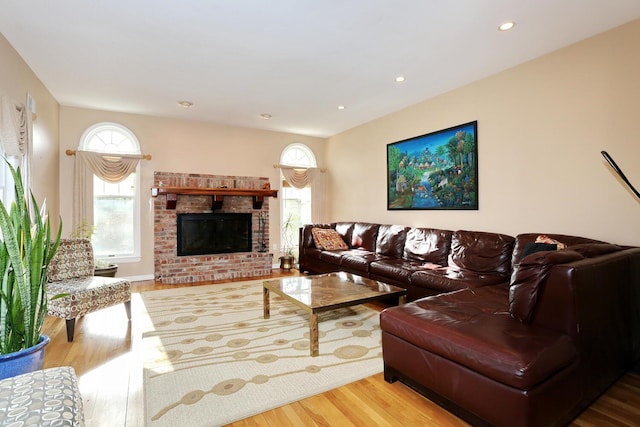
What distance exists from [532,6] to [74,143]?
590 cm

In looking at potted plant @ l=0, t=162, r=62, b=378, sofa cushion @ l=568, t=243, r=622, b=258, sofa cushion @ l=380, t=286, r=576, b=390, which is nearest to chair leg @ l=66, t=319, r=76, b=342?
potted plant @ l=0, t=162, r=62, b=378

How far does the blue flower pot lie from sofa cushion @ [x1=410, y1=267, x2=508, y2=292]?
9.97ft

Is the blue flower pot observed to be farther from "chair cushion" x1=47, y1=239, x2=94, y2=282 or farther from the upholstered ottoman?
"chair cushion" x1=47, y1=239, x2=94, y2=282

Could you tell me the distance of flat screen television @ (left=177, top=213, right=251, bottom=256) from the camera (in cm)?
542

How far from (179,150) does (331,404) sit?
4.93m

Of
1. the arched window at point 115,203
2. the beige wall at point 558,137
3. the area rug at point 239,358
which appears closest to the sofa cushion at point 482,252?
the beige wall at point 558,137

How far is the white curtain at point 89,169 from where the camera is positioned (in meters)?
4.76

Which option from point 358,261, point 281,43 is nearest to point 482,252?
point 358,261

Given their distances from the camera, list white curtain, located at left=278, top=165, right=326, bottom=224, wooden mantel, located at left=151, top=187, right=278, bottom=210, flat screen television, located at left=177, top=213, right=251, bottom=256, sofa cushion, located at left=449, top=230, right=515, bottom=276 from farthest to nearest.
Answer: white curtain, located at left=278, top=165, right=326, bottom=224
flat screen television, located at left=177, top=213, right=251, bottom=256
wooden mantel, located at left=151, top=187, right=278, bottom=210
sofa cushion, located at left=449, top=230, right=515, bottom=276

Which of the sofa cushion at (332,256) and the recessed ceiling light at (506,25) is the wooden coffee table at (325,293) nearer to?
the sofa cushion at (332,256)

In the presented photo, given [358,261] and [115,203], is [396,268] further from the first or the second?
[115,203]

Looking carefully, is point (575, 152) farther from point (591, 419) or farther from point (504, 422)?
point (504, 422)

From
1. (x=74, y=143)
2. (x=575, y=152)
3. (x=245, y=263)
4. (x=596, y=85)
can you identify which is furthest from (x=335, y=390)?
(x=74, y=143)

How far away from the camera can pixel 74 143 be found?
15.9ft
